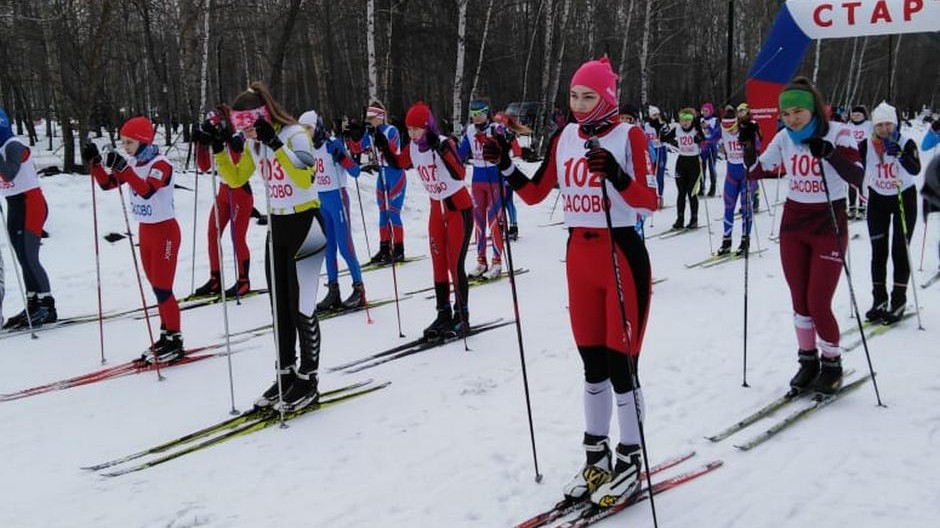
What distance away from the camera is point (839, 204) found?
4.80 meters

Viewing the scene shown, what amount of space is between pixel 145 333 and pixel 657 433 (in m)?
5.30

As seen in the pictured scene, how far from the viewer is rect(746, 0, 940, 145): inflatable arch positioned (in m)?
7.00

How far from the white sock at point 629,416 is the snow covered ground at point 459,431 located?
1.12 feet

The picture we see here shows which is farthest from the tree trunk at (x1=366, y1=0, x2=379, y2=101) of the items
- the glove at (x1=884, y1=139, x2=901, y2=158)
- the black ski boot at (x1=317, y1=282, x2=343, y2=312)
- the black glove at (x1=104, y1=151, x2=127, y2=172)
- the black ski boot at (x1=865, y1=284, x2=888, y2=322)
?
the black ski boot at (x1=865, y1=284, x2=888, y2=322)

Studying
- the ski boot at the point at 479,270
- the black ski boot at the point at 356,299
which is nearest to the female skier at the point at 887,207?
the ski boot at the point at 479,270

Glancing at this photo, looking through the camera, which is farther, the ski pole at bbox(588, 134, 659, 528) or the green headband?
the green headband

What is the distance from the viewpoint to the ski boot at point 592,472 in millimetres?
3324

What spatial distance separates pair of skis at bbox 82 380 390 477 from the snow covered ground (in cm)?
9

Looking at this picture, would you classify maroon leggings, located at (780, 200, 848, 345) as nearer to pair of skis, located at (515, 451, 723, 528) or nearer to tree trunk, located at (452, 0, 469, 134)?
pair of skis, located at (515, 451, 723, 528)

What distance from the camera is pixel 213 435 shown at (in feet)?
14.4

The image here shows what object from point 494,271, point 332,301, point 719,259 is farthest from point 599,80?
point 719,259

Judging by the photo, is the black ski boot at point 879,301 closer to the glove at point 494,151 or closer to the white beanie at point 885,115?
the white beanie at point 885,115

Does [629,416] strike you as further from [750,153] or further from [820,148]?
[750,153]

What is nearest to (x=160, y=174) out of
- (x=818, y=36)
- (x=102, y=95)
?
(x=818, y=36)
